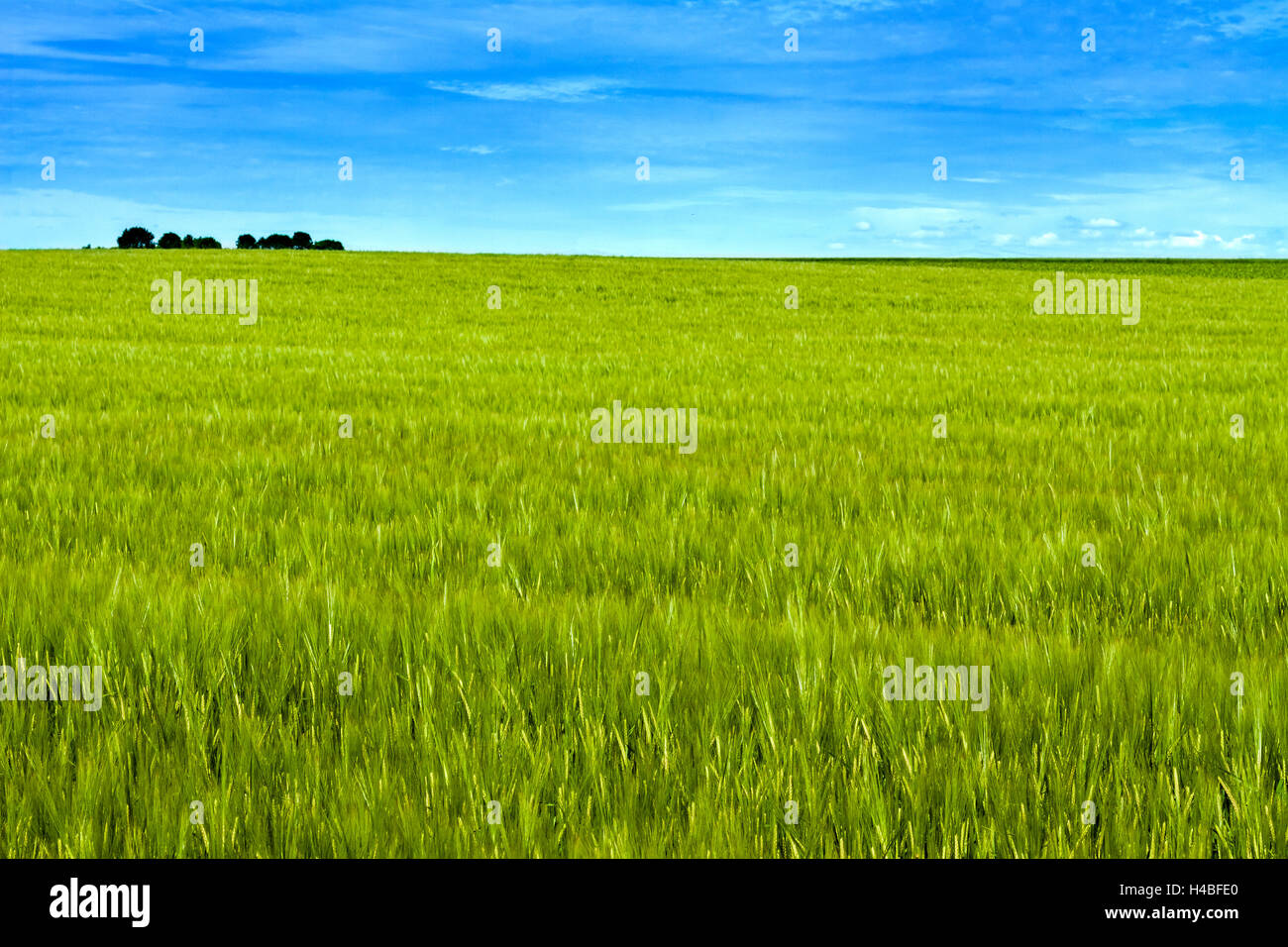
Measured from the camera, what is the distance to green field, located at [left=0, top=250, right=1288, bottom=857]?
78.6 inches

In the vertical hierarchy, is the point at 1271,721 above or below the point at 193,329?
below

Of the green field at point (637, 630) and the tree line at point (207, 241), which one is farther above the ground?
the tree line at point (207, 241)

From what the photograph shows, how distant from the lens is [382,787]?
2.03m

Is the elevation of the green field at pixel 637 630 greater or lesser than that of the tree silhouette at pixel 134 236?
lesser

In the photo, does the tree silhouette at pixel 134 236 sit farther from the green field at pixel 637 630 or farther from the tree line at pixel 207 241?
the green field at pixel 637 630

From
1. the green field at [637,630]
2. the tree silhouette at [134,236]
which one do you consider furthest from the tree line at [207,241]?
the green field at [637,630]

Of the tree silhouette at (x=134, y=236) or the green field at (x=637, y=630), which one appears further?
the tree silhouette at (x=134, y=236)

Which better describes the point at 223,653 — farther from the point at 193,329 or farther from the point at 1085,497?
the point at 193,329

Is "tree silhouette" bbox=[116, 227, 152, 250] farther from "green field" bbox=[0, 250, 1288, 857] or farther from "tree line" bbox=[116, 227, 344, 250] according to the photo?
"green field" bbox=[0, 250, 1288, 857]

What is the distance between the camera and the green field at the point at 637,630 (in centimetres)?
200

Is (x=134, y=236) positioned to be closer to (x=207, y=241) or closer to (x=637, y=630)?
(x=207, y=241)

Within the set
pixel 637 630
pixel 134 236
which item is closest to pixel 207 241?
pixel 134 236
